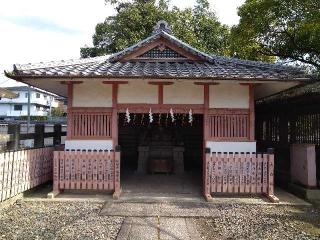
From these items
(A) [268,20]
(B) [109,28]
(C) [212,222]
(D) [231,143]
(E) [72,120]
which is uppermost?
(B) [109,28]

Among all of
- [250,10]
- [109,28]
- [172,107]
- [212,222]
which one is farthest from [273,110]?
[109,28]

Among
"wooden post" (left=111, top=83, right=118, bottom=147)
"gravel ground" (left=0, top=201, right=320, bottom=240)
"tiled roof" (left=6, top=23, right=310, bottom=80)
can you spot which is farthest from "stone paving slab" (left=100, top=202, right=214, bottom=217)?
"tiled roof" (left=6, top=23, right=310, bottom=80)

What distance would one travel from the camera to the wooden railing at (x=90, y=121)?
31.3 ft

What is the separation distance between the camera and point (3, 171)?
302 inches

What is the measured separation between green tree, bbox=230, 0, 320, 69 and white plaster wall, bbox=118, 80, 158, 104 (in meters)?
7.63

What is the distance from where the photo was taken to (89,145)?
9.49 meters

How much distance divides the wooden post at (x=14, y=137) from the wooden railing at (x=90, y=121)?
4.85ft

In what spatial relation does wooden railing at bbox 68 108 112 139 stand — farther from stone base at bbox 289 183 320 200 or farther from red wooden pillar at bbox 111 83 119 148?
stone base at bbox 289 183 320 200

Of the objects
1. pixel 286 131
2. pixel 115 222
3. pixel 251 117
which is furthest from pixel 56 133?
pixel 286 131

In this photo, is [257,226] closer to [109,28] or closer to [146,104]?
[146,104]

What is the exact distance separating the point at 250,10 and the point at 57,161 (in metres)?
11.9

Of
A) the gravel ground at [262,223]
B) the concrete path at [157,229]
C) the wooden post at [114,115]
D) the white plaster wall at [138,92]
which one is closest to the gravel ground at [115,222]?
the gravel ground at [262,223]

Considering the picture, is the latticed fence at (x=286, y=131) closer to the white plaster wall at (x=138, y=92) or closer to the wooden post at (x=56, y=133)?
the white plaster wall at (x=138, y=92)

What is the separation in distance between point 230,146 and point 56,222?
16.8 ft
